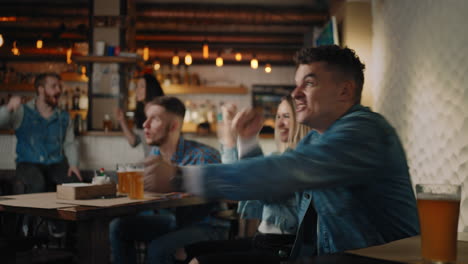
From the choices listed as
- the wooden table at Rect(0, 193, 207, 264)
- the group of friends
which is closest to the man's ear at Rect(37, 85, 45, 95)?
the wooden table at Rect(0, 193, 207, 264)

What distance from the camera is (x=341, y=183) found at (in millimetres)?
1100

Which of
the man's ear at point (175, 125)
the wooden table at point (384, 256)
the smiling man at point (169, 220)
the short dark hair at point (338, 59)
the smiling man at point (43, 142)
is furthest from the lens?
the smiling man at point (43, 142)

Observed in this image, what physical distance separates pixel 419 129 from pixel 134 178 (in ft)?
7.07

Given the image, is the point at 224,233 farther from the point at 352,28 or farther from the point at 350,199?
the point at 352,28

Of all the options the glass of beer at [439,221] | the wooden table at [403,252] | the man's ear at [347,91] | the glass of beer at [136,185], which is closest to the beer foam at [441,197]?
the glass of beer at [439,221]

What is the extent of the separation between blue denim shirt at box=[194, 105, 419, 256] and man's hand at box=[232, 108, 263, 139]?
1.51 ft

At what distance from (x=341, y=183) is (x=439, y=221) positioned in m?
0.23

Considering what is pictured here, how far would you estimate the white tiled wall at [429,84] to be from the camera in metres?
2.59

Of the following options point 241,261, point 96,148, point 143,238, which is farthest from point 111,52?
point 241,261

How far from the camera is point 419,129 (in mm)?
3395

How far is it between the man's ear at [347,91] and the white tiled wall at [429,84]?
1434 millimetres

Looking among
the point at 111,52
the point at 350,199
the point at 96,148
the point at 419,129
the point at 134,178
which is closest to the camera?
the point at 350,199

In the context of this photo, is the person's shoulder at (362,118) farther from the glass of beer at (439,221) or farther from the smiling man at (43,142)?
the smiling man at (43,142)

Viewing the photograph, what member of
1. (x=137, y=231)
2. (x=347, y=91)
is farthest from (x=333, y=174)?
(x=137, y=231)
